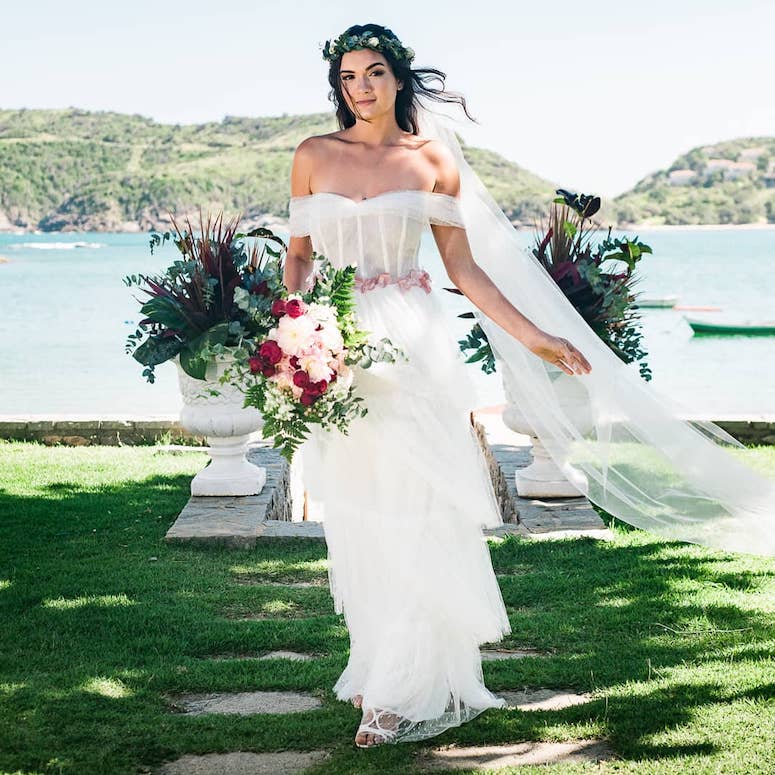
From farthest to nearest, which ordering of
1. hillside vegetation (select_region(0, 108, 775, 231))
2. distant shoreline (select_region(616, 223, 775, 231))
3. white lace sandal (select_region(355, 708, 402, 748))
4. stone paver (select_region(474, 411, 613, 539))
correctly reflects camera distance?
distant shoreline (select_region(616, 223, 775, 231)) < hillside vegetation (select_region(0, 108, 775, 231)) < stone paver (select_region(474, 411, 613, 539)) < white lace sandal (select_region(355, 708, 402, 748))

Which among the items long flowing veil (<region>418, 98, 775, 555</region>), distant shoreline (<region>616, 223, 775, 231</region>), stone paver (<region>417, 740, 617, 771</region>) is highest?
distant shoreline (<region>616, 223, 775, 231</region>)

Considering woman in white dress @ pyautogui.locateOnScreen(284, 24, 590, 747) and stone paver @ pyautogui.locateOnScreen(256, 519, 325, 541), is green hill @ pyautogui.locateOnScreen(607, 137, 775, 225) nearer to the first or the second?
stone paver @ pyautogui.locateOnScreen(256, 519, 325, 541)

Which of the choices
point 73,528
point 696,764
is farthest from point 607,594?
point 73,528

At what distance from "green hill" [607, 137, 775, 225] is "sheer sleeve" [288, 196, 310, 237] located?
3451 inches

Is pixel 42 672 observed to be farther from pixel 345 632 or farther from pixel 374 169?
pixel 374 169

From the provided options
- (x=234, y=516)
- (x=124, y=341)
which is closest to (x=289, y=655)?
(x=234, y=516)

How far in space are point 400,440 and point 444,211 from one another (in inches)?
32.0

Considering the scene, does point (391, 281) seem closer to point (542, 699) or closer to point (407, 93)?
point (407, 93)

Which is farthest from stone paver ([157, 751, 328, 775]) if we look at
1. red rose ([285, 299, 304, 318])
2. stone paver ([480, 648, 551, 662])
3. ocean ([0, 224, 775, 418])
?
ocean ([0, 224, 775, 418])

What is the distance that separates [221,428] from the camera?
23.0ft

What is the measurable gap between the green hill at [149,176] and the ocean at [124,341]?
7.21 metres

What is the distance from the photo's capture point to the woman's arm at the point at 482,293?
376 cm

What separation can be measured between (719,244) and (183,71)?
143 feet

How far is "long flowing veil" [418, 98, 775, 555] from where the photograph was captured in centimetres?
418
